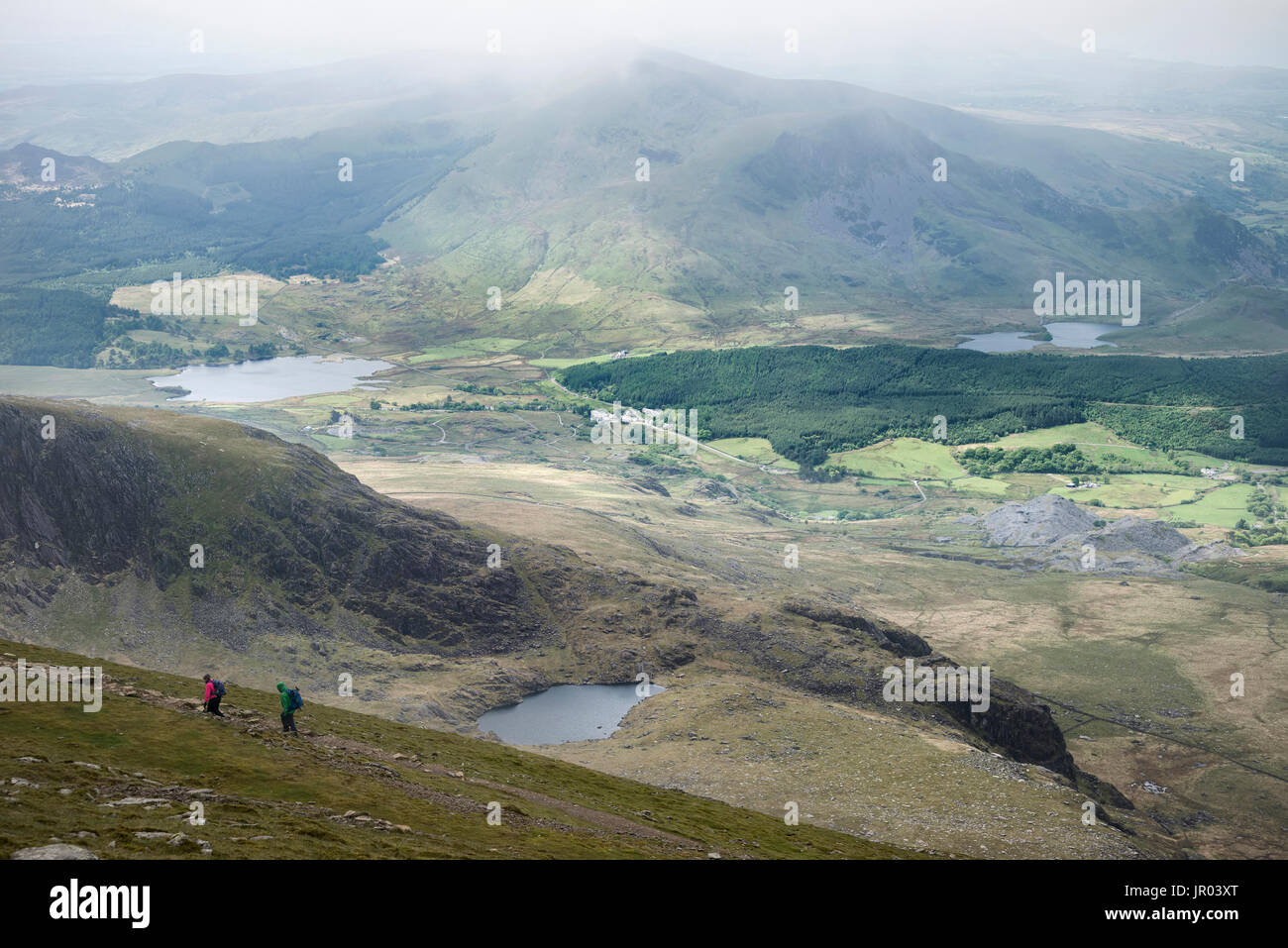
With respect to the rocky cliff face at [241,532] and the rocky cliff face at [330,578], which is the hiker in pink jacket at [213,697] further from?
the rocky cliff face at [241,532]

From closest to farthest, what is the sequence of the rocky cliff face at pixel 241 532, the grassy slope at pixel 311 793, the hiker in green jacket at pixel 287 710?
the grassy slope at pixel 311 793, the hiker in green jacket at pixel 287 710, the rocky cliff face at pixel 241 532

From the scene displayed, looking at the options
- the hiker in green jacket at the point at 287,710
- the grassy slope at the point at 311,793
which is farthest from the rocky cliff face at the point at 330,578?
the hiker in green jacket at the point at 287,710

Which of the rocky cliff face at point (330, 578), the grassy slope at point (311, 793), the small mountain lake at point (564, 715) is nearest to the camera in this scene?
the grassy slope at point (311, 793)

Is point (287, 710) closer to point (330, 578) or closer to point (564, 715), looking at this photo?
point (564, 715)

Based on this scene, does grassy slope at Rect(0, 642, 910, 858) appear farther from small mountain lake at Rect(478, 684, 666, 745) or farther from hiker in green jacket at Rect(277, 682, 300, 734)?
small mountain lake at Rect(478, 684, 666, 745)

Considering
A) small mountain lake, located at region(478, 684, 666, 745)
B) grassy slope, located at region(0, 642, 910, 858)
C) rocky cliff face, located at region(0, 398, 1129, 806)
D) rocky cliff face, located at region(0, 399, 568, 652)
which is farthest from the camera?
rocky cliff face, located at region(0, 399, 568, 652)

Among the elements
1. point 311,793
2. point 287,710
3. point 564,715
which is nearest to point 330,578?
point 564,715

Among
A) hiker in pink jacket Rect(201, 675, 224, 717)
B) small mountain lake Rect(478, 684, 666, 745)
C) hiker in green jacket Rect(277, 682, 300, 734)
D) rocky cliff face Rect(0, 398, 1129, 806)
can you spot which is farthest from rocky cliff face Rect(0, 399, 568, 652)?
hiker in green jacket Rect(277, 682, 300, 734)
